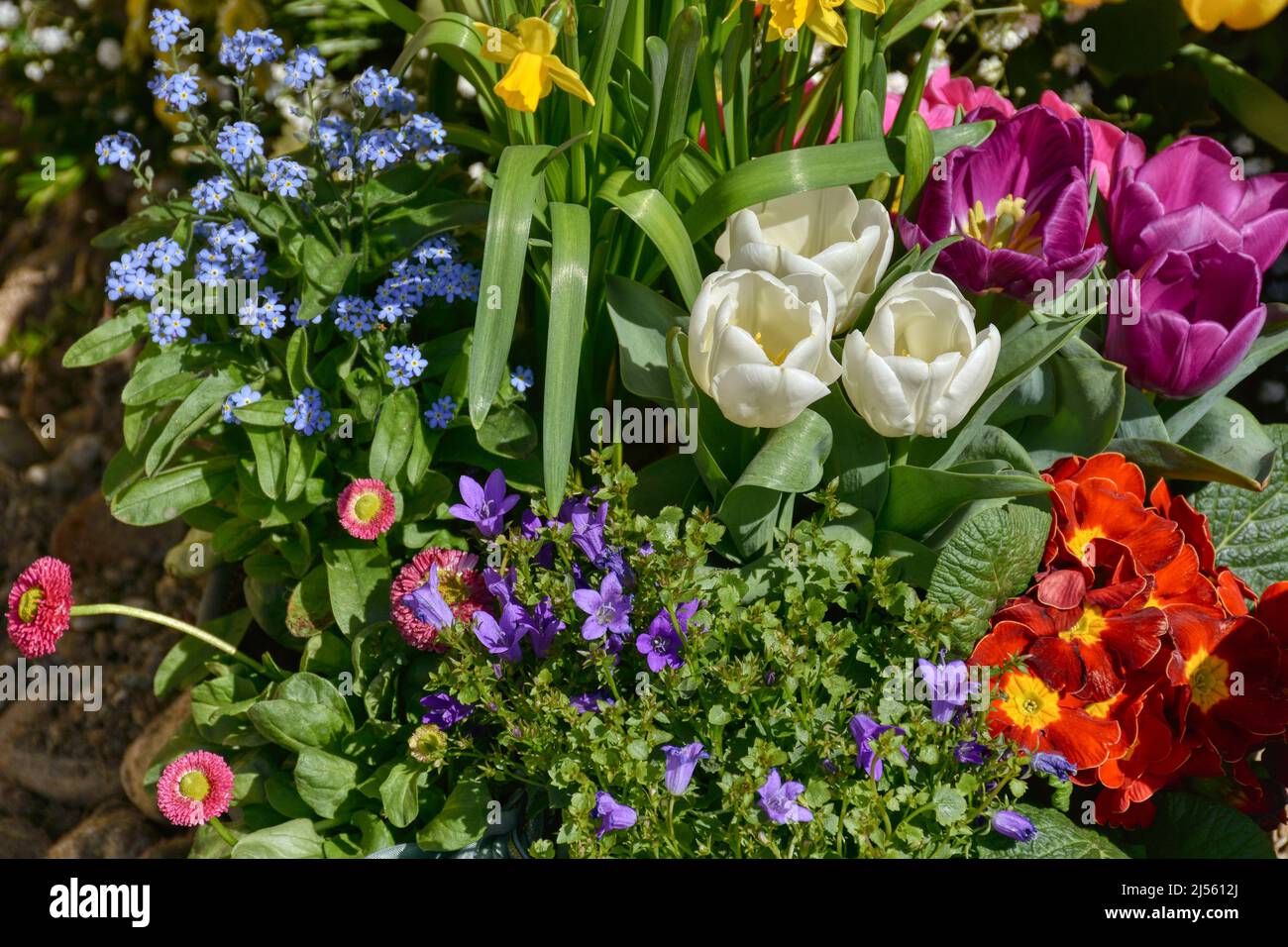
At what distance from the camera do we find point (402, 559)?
160 centimetres

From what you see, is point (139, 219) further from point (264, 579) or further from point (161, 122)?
point (161, 122)

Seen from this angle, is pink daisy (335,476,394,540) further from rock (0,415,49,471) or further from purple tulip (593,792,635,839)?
rock (0,415,49,471)

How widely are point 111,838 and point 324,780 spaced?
→ 31.7 inches

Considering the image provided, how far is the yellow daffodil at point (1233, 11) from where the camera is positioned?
172 centimetres

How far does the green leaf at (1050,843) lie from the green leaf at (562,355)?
0.61 m

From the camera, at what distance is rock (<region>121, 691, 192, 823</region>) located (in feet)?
6.40

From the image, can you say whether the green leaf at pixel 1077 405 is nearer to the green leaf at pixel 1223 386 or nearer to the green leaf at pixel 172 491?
the green leaf at pixel 1223 386

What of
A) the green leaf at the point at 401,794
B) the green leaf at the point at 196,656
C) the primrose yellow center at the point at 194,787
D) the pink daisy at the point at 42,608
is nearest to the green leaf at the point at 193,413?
the pink daisy at the point at 42,608

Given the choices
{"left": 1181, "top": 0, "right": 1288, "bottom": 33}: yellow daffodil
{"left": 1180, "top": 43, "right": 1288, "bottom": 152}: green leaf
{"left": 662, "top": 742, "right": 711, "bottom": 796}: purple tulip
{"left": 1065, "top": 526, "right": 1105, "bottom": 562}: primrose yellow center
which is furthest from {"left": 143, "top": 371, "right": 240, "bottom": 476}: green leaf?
{"left": 1180, "top": 43, "right": 1288, "bottom": 152}: green leaf

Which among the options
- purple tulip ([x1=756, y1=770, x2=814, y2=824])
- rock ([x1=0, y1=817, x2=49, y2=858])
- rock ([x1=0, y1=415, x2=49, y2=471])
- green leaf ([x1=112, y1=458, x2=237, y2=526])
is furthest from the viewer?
rock ([x1=0, y1=415, x2=49, y2=471])

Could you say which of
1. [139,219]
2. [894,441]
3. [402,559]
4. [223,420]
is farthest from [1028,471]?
[139,219]

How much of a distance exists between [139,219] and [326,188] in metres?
0.26

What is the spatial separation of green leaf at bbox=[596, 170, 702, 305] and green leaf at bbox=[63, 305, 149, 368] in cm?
64

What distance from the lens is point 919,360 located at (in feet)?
4.16
